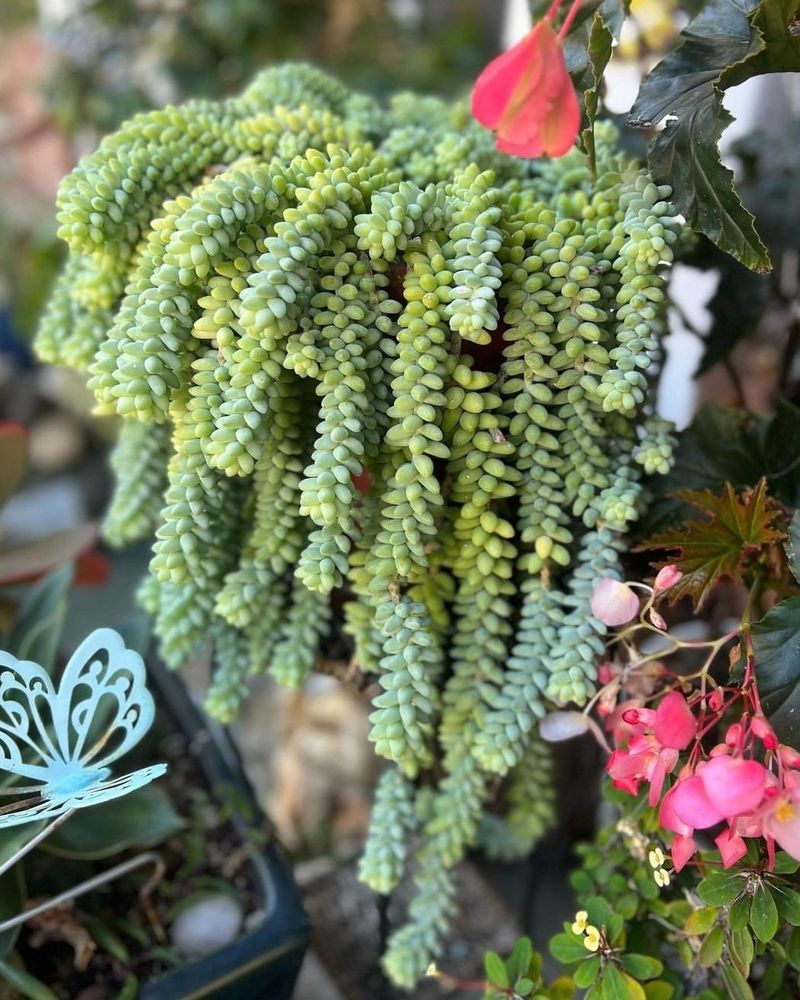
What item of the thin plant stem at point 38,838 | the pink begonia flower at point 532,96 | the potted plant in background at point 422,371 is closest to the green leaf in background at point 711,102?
the potted plant in background at point 422,371

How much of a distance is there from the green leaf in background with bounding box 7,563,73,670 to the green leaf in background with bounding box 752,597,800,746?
581mm

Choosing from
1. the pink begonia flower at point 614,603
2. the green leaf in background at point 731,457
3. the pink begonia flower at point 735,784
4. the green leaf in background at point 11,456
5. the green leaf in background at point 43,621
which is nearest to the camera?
the pink begonia flower at point 735,784

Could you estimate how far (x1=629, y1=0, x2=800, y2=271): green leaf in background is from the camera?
0.55 meters

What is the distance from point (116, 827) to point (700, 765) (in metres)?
0.50

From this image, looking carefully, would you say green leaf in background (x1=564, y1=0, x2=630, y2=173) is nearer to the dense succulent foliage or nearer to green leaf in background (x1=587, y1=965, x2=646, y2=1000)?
the dense succulent foliage

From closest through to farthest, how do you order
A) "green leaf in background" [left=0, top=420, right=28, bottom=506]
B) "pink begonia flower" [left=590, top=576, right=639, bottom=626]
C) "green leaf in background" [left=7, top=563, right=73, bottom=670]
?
"pink begonia flower" [left=590, top=576, right=639, bottom=626], "green leaf in background" [left=7, top=563, right=73, bottom=670], "green leaf in background" [left=0, top=420, right=28, bottom=506]

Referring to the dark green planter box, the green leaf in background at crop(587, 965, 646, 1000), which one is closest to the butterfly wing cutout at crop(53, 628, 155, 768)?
the dark green planter box

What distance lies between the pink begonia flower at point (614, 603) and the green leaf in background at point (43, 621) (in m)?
0.49

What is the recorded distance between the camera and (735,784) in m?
0.46

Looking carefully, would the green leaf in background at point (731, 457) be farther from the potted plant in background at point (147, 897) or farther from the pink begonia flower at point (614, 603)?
the potted plant in background at point (147, 897)

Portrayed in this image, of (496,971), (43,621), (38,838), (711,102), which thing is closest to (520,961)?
(496,971)

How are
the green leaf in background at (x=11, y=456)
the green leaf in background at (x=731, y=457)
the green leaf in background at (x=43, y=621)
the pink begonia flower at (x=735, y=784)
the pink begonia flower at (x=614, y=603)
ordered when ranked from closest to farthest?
the pink begonia flower at (x=735, y=784)
the pink begonia flower at (x=614, y=603)
the green leaf in background at (x=731, y=457)
the green leaf in background at (x=43, y=621)
the green leaf in background at (x=11, y=456)

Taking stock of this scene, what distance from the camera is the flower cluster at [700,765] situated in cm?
46

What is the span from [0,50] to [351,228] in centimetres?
190
